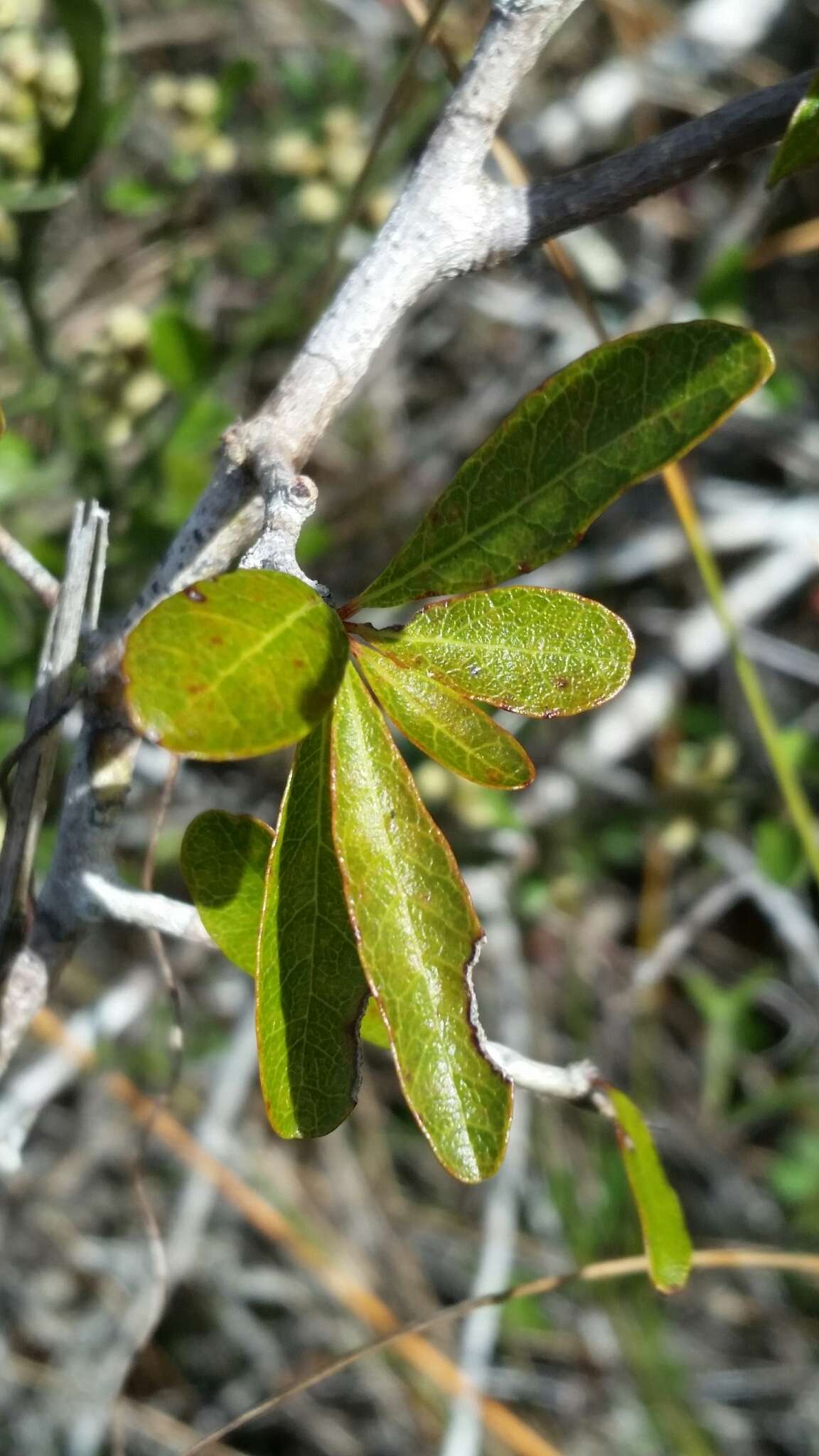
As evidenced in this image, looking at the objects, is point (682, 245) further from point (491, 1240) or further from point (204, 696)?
point (204, 696)

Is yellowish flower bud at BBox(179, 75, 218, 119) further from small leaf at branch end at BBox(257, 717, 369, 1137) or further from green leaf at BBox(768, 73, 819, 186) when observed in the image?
small leaf at branch end at BBox(257, 717, 369, 1137)

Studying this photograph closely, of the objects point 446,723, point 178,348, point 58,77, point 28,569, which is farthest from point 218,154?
point 446,723

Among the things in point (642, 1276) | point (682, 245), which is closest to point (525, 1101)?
point (642, 1276)

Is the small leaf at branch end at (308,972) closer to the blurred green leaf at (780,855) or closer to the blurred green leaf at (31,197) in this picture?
the blurred green leaf at (31,197)

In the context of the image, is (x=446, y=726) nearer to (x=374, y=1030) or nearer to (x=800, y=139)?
(x=374, y=1030)

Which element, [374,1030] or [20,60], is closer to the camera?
[374,1030]
